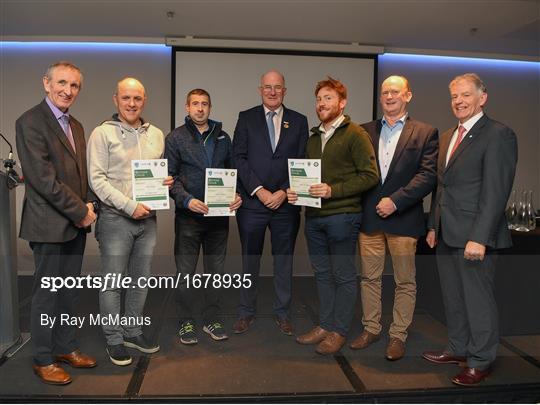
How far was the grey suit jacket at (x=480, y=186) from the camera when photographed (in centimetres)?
232

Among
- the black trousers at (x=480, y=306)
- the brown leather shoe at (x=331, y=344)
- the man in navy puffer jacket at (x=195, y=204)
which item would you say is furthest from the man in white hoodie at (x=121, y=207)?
the black trousers at (x=480, y=306)

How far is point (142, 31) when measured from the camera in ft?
14.8

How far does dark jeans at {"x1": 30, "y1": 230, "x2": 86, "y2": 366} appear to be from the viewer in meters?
2.37

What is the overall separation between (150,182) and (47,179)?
0.52 meters

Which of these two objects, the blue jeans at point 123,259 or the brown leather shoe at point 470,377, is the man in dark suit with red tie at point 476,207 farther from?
the blue jeans at point 123,259

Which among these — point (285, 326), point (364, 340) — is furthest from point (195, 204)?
point (364, 340)

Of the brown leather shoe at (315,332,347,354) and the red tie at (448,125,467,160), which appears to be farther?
the brown leather shoe at (315,332,347,354)

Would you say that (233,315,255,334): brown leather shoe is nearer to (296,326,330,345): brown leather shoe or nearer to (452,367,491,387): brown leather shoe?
(296,326,330,345): brown leather shoe

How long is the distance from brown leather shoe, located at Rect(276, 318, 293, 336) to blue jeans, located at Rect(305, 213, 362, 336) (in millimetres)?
239

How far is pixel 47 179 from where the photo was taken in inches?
89.5

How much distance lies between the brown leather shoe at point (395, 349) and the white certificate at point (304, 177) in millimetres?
945

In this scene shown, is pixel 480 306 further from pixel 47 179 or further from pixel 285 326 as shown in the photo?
pixel 47 179

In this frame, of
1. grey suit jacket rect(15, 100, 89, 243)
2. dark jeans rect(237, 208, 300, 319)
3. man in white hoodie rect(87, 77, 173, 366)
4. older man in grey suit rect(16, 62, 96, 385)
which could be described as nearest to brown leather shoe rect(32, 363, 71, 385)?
older man in grey suit rect(16, 62, 96, 385)

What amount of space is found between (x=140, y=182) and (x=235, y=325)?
117cm
